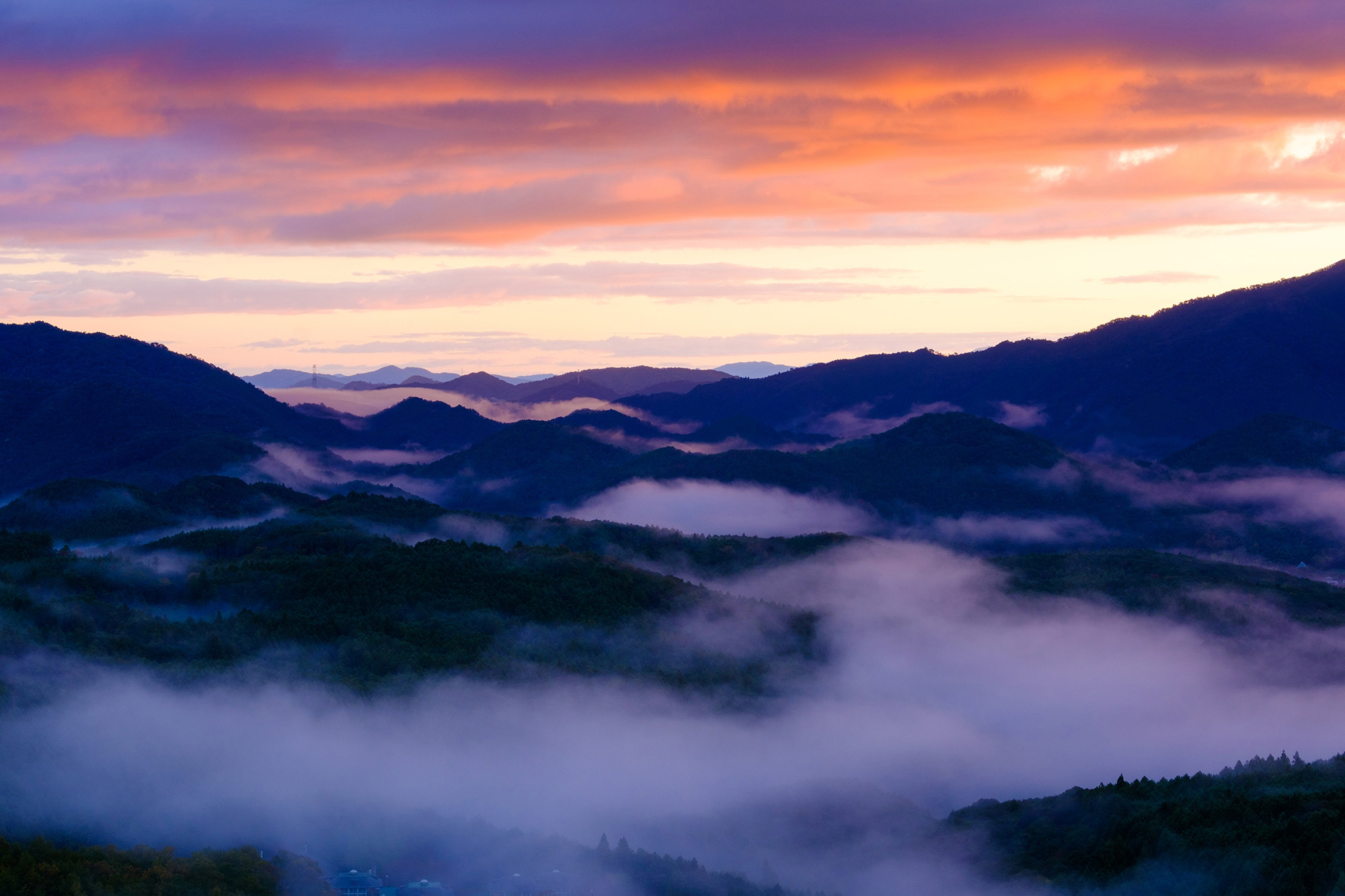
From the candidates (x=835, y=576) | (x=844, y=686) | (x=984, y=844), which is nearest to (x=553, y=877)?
(x=984, y=844)

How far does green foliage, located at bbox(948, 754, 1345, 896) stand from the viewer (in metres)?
67.3

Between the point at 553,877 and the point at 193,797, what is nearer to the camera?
the point at 553,877

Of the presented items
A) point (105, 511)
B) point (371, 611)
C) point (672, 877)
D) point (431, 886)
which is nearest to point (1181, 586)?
point (371, 611)

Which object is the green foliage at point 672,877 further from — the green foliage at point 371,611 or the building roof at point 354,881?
the green foliage at point 371,611

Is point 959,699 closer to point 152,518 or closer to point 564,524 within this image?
point 564,524

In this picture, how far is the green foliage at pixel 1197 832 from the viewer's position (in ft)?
221

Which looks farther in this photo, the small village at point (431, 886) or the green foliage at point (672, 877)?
the green foliage at point (672, 877)

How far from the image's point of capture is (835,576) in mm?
197625

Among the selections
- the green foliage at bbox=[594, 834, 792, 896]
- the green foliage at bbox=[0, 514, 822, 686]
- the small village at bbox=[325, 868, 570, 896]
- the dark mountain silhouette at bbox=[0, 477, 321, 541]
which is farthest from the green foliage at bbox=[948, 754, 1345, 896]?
the dark mountain silhouette at bbox=[0, 477, 321, 541]

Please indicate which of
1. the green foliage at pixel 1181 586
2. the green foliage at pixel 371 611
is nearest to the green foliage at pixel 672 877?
the green foliage at pixel 371 611

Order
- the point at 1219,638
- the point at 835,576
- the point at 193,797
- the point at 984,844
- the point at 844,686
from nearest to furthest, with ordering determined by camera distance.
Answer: the point at 193,797 < the point at 984,844 < the point at 844,686 < the point at 1219,638 < the point at 835,576

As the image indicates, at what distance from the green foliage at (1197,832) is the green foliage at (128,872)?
152 feet

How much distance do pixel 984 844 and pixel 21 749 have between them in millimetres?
64359

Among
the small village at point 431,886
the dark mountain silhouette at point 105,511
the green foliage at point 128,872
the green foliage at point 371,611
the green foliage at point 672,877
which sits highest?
the dark mountain silhouette at point 105,511
